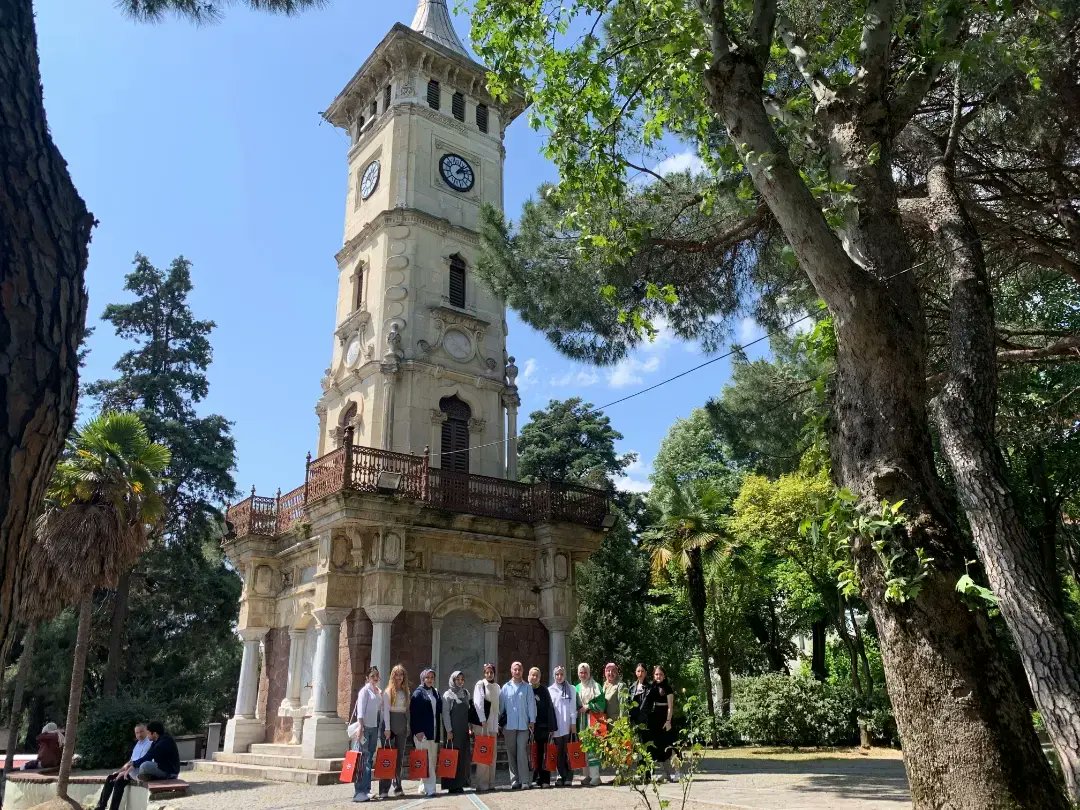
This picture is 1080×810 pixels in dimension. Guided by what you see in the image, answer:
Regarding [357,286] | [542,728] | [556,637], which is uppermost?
[357,286]

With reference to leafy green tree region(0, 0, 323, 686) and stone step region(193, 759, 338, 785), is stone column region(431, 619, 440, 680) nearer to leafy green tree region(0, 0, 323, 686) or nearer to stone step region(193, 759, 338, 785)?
stone step region(193, 759, 338, 785)

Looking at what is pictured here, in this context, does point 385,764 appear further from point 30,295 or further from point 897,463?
point 30,295

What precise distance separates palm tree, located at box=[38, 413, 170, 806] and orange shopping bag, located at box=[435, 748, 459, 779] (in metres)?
5.62

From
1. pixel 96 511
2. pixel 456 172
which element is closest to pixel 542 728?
pixel 96 511

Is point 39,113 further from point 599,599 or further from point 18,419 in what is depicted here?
point 599,599

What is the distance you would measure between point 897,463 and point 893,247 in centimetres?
194

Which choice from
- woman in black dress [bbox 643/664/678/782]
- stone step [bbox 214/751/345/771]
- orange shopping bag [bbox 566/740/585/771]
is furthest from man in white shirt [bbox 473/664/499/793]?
stone step [bbox 214/751/345/771]

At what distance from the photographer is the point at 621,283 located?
12.1 m

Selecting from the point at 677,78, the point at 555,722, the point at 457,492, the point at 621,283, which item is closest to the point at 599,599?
the point at 457,492

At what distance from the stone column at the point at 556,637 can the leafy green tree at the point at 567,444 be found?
17.4 meters

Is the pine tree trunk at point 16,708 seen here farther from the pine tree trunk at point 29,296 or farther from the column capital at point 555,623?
the pine tree trunk at point 29,296

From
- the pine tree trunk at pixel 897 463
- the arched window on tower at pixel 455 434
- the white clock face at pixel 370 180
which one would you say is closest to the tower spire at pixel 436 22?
the white clock face at pixel 370 180

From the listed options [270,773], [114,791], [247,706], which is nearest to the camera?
[114,791]

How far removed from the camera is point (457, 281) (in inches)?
875
